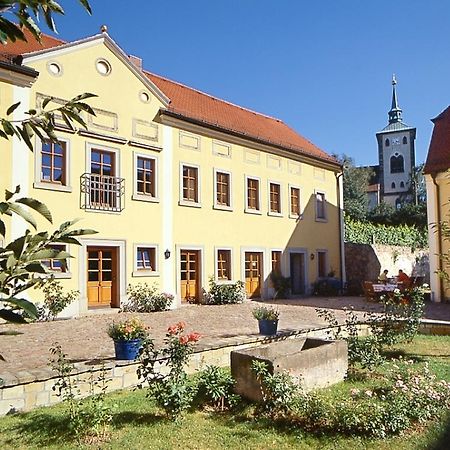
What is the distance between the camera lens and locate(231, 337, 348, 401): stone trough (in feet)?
20.1

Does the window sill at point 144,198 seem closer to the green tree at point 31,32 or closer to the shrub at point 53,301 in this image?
the shrub at point 53,301

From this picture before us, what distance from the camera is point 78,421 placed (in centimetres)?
501

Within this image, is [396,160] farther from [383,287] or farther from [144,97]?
[144,97]

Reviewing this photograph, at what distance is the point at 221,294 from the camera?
17078mm

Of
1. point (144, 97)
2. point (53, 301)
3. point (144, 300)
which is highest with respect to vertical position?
point (144, 97)

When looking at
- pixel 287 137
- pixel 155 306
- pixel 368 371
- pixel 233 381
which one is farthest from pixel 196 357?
pixel 287 137

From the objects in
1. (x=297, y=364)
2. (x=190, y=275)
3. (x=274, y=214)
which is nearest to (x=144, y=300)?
(x=190, y=275)

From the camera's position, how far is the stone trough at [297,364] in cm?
611

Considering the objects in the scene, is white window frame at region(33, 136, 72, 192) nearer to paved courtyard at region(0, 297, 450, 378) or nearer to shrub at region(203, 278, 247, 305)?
paved courtyard at region(0, 297, 450, 378)

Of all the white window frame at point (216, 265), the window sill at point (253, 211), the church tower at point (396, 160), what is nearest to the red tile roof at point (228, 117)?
the window sill at point (253, 211)

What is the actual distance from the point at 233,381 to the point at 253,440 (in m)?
1.38

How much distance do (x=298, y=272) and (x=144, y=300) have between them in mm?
9120

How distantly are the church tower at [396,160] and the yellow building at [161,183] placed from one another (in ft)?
157

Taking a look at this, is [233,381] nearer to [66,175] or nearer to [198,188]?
[66,175]
